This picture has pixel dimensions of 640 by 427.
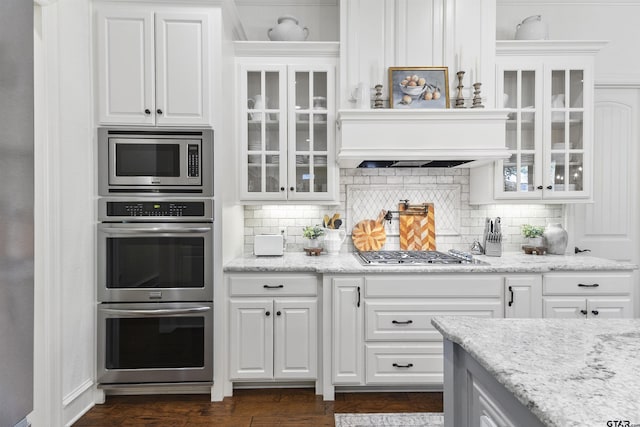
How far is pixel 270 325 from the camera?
2508 mm

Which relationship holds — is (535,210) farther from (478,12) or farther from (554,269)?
(478,12)

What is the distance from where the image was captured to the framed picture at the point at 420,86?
2.71 m

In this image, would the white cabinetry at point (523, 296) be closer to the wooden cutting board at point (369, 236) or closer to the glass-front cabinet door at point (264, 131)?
the wooden cutting board at point (369, 236)

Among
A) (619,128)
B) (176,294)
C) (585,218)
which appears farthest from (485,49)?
(176,294)

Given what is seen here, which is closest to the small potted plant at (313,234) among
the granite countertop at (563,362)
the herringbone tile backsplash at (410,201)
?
the herringbone tile backsplash at (410,201)

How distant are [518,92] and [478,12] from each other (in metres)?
0.66

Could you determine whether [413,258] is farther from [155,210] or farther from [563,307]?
[155,210]

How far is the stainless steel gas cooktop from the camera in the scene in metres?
2.56

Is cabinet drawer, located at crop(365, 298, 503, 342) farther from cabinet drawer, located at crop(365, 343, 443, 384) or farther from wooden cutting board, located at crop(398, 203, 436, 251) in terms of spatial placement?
wooden cutting board, located at crop(398, 203, 436, 251)

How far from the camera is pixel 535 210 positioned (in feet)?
10.4

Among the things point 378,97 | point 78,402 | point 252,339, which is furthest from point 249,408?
point 378,97

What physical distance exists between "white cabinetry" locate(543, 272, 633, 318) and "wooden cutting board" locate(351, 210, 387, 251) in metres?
1.20

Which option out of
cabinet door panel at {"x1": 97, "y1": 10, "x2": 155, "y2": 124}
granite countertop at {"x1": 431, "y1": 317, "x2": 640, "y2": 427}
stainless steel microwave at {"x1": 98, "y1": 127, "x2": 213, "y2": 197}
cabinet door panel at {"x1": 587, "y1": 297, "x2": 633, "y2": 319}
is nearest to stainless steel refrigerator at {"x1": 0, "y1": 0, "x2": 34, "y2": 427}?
granite countertop at {"x1": 431, "y1": 317, "x2": 640, "y2": 427}

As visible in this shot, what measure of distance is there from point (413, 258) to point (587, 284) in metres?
1.15
